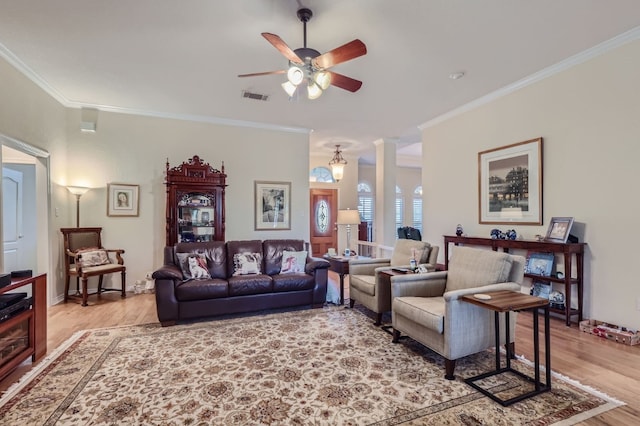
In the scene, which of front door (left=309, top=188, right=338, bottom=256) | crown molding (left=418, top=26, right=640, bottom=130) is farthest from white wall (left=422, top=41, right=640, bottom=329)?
front door (left=309, top=188, right=338, bottom=256)

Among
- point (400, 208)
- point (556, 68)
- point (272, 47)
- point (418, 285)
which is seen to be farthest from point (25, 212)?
point (400, 208)

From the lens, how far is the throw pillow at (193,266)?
13.1 feet

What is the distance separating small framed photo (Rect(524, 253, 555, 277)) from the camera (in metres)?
3.72

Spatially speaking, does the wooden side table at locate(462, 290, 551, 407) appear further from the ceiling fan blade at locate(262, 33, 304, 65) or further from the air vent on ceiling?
the air vent on ceiling

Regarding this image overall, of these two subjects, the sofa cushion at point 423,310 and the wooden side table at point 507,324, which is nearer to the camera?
the wooden side table at point 507,324

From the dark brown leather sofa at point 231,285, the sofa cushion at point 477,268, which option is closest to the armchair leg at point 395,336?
the sofa cushion at point 477,268

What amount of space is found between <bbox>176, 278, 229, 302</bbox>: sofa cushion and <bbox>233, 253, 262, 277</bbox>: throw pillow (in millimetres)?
384

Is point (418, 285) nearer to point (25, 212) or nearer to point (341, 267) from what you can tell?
point (341, 267)

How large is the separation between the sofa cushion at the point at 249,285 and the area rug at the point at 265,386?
26.5 inches

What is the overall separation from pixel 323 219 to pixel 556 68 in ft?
19.7

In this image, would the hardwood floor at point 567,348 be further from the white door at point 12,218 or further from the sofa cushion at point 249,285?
the white door at point 12,218

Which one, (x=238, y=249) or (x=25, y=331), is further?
(x=238, y=249)

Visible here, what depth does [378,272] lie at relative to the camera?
3.61 meters

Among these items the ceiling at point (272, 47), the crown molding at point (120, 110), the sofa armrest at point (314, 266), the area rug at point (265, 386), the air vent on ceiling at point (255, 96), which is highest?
the ceiling at point (272, 47)
